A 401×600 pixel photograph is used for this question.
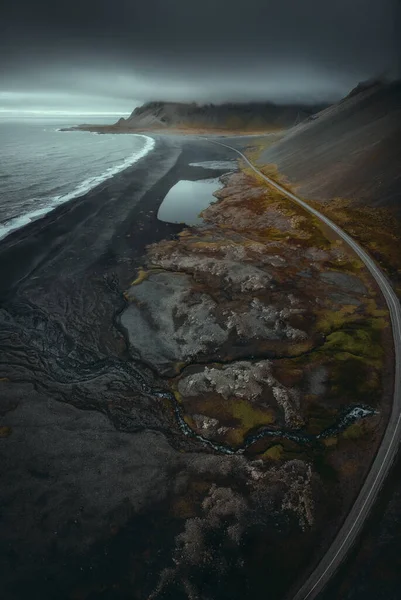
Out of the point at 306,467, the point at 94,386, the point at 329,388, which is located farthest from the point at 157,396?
the point at 329,388

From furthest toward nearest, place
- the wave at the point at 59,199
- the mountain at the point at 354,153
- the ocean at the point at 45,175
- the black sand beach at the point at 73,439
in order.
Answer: the mountain at the point at 354,153, the ocean at the point at 45,175, the wave at the point at 59,199, the black sand beach at the point at 73,439

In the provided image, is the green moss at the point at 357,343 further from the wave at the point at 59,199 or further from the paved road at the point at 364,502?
the wave at the point at 59,199

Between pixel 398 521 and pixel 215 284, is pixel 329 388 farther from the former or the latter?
pixel 215 284

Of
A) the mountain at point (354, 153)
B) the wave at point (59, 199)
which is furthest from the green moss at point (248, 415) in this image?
the mountain at point (354, 153)

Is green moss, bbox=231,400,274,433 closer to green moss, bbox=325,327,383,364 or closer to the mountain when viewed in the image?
green moss, bbox=325,327,383,364

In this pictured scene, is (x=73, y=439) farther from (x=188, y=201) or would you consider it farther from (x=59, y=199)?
(x=59, y=199)
